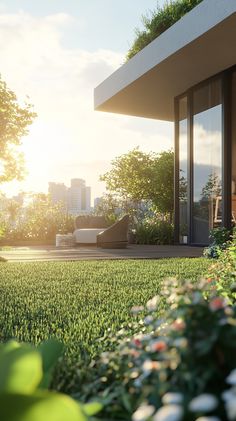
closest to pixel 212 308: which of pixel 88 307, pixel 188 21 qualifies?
pixel 88 307

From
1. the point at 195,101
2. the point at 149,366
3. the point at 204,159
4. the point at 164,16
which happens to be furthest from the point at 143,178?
the point at 149,366

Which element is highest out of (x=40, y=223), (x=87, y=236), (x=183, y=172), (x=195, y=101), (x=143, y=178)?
(x=195, y=101)

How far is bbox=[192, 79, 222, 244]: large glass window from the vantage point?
10156 mm

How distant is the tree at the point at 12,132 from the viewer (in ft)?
47.5

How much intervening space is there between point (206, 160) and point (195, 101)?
146cm

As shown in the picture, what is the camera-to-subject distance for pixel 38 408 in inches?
30.0

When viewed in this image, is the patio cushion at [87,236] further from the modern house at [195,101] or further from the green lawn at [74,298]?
the green lawn at [74,298]

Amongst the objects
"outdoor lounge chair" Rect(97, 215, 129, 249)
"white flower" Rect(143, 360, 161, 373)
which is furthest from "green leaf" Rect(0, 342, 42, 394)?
"outdoor lounge chair" Rect(97, 215, 129, 249)

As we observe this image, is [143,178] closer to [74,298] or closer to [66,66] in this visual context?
[66,66]

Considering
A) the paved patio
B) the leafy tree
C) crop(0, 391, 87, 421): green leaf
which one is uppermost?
the leafy tree

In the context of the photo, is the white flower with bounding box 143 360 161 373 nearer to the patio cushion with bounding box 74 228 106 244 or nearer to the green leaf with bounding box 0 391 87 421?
the green leaf with bounding box 0 391 87 421

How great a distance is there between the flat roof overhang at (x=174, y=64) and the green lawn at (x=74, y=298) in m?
4.19

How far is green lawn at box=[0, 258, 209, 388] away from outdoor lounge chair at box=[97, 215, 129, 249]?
4.56 metres

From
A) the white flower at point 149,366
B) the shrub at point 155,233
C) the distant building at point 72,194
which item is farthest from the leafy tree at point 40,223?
the white flower at point 149,366
